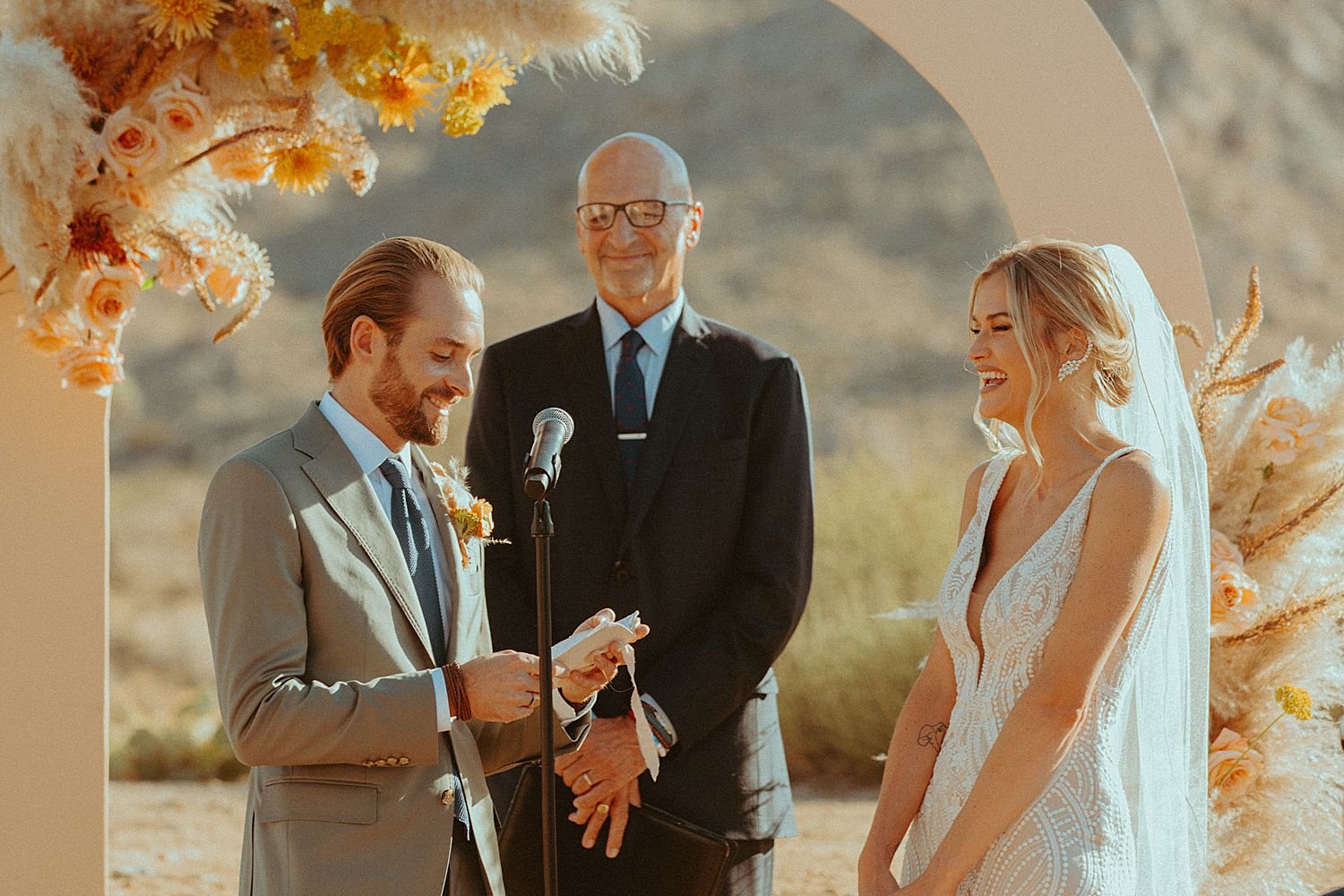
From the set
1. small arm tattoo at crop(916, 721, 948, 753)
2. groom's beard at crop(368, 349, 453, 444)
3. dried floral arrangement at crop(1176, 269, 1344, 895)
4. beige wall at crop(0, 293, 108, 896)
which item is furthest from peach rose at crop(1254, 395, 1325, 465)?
beige wall at crop(0, 293, 108, 896)

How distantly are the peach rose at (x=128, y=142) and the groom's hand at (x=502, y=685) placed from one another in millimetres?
1586

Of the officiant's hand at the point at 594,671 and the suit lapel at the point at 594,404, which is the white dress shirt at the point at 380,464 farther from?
the suit lapel at the point at 594,404

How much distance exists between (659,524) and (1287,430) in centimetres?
162

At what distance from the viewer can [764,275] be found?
16.4m

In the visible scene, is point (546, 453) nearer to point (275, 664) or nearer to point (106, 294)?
point (275, 664)

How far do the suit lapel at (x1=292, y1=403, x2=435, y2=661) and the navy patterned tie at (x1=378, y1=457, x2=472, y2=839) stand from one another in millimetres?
60

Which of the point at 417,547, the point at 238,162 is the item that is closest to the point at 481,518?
the point at 417,547

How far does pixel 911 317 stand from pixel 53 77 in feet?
45.7

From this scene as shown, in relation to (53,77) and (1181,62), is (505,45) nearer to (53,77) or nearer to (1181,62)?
(53,77)

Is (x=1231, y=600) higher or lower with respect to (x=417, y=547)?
lower

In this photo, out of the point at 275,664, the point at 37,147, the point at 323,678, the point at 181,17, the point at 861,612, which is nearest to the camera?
the point at 275,664

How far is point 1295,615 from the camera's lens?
3598mm

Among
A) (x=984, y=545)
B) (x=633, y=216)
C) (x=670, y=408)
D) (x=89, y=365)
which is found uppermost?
(x=633, y=216)

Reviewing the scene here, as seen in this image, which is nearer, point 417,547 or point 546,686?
point 546,686
